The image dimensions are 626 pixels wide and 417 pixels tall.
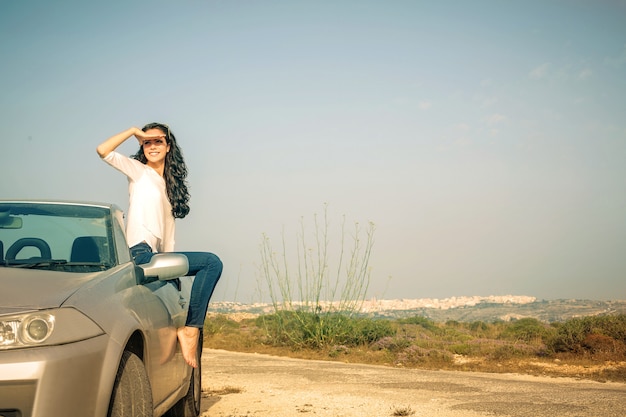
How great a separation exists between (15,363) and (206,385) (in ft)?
21.8

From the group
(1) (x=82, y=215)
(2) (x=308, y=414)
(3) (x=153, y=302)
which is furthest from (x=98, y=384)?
(2) (x=308, y=414)

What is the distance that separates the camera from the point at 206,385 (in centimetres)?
938

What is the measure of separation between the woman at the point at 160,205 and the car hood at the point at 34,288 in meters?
1.63

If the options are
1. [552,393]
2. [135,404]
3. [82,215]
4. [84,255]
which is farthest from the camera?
[552,393]

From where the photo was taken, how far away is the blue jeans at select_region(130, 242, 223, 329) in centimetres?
543

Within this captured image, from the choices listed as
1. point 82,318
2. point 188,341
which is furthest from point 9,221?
point 82,318

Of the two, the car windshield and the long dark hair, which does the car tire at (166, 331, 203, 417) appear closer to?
the long dark hair

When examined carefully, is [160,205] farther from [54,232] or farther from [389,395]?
[389,395]

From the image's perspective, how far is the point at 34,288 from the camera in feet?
10.9

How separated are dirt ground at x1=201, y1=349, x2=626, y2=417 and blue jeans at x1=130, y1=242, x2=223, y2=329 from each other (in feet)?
6.04

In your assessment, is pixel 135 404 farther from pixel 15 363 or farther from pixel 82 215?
pixel 82 215

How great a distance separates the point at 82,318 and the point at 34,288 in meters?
0.26

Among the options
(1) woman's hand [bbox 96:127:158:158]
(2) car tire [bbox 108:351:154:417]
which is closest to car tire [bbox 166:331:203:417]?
(1) woman's hand [bbox 96:127:158:158]

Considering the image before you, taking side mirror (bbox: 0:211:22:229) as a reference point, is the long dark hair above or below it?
above
